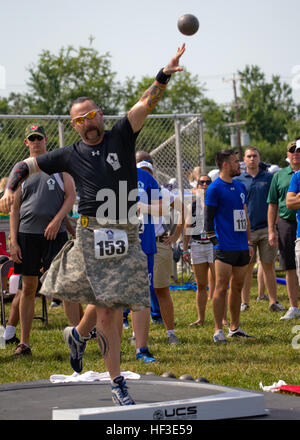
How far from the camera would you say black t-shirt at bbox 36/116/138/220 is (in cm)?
479

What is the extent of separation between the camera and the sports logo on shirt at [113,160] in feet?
15.7

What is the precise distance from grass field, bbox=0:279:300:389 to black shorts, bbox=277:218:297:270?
0.79 meters

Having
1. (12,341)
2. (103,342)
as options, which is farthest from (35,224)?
(103,342)

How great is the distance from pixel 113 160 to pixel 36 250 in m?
2.87

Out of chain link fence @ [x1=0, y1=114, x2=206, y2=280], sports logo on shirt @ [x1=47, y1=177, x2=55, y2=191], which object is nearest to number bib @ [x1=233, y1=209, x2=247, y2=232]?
sports logo on shirt @ [x1=47, y1=177, x2=55, y2=191]

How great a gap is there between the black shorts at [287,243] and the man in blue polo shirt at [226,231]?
70.7 inches

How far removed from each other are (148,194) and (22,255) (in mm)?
1515

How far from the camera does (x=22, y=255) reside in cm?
738

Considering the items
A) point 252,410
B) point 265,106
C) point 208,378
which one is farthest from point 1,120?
point 265,106

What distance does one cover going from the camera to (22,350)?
7.33 metres

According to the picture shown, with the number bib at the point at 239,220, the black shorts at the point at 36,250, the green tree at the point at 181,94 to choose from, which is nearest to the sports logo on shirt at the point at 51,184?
the black shorts at the point at 36,250

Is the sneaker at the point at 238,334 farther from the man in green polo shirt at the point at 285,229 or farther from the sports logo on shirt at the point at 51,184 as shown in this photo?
the sports logo on shirt at the point at 51,184

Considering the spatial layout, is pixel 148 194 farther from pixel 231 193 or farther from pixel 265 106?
pixel 265 106

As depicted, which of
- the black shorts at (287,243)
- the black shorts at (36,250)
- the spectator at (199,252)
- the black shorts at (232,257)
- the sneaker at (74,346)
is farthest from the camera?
the black shorts at (287,243)
